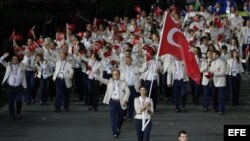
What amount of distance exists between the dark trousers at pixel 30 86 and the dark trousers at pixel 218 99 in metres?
5.70

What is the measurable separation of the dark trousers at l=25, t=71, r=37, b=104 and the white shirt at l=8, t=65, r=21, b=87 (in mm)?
2428

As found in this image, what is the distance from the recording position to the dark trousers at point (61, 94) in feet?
82.8

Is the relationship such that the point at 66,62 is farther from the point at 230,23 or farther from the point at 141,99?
the point at 230,23

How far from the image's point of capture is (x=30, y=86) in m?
26.8

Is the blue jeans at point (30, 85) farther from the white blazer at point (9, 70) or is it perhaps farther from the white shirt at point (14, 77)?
the white shirt at point (14, 77)

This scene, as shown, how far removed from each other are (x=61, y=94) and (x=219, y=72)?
4.64 m

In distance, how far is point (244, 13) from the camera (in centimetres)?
3638

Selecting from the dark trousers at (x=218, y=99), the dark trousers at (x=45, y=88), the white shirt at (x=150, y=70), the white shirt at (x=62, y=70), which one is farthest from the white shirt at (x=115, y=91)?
the dark trousers at (x=45, y=88)

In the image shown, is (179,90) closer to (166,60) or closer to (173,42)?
(166,60)

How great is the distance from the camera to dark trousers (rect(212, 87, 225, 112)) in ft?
80.8

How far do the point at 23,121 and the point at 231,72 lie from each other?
258 inches

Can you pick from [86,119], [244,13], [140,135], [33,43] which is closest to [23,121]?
[86,119]

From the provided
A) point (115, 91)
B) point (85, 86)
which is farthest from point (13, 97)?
point (115, 91)

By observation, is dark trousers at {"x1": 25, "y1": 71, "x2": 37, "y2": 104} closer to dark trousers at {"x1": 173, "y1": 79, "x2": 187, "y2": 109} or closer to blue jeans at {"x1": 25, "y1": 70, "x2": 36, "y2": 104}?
blue jeans at {"x1": 25, "y1": 70, "x2": 36, "y2": 104}
